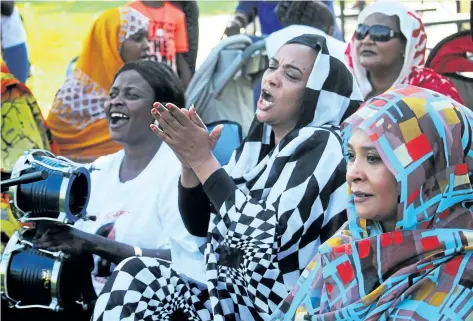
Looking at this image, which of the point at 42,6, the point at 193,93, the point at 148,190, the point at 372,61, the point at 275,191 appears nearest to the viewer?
the point at 275,191

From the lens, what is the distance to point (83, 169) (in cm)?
373

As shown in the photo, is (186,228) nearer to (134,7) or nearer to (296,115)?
(296,115)

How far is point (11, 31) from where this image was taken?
6.88 meters

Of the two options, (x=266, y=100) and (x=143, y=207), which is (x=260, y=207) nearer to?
(x=266, y=100)

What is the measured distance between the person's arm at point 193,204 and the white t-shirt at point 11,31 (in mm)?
3755

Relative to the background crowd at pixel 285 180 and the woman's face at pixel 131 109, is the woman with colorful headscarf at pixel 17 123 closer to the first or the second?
the background crowd at pixel 285 180

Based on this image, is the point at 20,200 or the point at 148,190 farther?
the point at 148,190

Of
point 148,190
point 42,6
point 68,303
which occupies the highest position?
point 148,190

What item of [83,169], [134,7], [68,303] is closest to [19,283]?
[68,303]

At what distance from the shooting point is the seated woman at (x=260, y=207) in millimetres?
3195

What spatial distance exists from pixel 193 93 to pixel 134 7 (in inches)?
42.0

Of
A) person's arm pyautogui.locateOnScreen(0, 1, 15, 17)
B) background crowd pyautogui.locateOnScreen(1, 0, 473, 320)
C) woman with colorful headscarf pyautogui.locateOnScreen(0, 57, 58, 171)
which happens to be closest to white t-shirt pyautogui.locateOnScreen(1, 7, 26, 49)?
person's arm pyautogui.locateOnScreen(0, 1, 15, 17)

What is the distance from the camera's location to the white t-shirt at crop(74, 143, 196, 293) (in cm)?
390

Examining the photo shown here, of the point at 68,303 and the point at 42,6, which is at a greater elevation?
the point at 68,303
